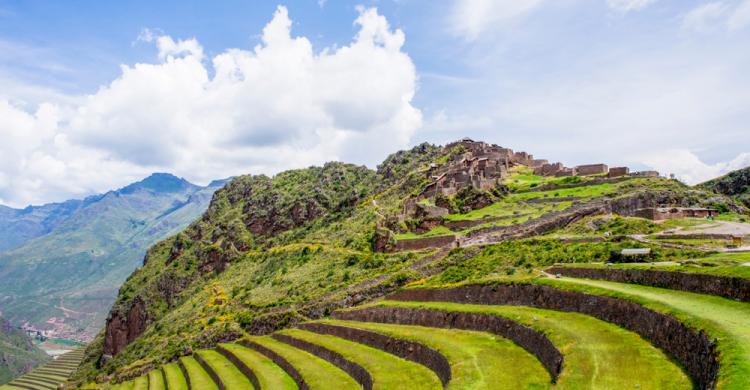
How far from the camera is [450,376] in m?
20.1

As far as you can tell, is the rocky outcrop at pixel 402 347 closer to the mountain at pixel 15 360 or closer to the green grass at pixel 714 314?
the green grass at pixel 714 314

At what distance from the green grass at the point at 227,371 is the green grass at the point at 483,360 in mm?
13689

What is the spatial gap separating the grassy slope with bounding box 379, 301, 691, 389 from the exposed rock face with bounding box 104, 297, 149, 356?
81700 millimetres

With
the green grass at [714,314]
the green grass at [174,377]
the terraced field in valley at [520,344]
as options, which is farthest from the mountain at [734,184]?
the green grass at [174,377]

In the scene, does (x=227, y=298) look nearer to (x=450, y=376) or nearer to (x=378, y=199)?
(x=378, y=199)

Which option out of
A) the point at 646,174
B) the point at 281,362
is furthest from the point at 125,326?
the point at 646,174

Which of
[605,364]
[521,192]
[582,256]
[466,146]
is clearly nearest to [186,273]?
[466,146]

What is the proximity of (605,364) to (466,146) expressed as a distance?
237 feet

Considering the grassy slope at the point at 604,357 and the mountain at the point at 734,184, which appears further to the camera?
the mountain at the point at 734,184

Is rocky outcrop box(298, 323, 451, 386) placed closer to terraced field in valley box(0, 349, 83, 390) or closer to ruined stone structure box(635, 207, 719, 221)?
ruined stone structure box(635, 207, 719, 221)

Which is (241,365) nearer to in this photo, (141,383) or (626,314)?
(141,383)

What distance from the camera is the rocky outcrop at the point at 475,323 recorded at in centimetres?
1894

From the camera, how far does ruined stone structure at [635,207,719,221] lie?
38594 mm

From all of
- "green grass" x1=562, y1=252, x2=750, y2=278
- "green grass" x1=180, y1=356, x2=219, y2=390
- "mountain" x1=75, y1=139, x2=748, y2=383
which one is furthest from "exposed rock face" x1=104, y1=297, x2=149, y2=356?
"green grass" x1=562, y1=252, x2=750, y2=278
